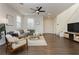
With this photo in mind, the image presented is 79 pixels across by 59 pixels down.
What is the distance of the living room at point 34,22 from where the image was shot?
345 cm

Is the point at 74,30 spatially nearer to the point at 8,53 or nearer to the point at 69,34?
the point at 69,34

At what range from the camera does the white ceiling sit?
3314 millimetres

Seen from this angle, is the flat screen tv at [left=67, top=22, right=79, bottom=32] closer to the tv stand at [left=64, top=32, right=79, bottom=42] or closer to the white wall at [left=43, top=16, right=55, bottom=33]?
the tv stand at [left=64, top=32, right=79, bottom=42]

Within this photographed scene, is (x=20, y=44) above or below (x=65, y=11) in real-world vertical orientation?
below

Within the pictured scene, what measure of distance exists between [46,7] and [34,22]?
0.66m

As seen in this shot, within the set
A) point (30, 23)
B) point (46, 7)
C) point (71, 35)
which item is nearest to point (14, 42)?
point (30, 23)

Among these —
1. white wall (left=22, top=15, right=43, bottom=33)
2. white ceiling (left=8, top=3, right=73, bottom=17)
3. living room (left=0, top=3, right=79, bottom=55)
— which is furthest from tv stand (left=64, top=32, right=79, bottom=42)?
white wall (left=22, top=15, right=43, bottom=33)

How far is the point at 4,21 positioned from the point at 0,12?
0.30 metres

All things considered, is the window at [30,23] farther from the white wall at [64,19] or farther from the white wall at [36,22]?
the white wall at [64,19]

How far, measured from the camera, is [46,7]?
138 inches

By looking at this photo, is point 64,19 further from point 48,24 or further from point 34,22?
point 34,22

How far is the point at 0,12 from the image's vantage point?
346cm

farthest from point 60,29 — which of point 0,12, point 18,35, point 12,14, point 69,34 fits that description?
point 0,12

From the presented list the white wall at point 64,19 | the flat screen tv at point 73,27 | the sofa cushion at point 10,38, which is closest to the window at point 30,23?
the sofa cushion at point 10,38
